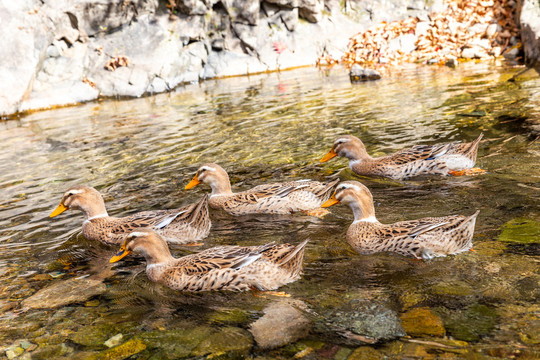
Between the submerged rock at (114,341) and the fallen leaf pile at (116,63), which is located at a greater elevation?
the fallen leaf pile at (116,63)

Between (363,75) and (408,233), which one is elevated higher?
(363,75)

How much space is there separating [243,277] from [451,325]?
225cm

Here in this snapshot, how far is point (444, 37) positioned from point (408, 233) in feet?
73.5

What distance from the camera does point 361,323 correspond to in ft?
14.6

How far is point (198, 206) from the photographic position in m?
7.15

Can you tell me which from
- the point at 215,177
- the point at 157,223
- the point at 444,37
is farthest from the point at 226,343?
the point at 444,37

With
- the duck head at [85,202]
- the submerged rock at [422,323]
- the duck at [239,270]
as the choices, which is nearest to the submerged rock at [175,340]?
the duck at [239,270]

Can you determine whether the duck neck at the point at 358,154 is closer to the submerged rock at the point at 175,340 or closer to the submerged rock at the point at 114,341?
the submerged rock at the point at 175,340

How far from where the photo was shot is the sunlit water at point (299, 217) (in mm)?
4695

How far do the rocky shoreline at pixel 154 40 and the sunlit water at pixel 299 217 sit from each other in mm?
6518

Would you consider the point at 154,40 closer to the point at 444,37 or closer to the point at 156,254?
the point at 444,37

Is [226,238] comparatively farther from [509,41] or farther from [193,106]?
[509,41]

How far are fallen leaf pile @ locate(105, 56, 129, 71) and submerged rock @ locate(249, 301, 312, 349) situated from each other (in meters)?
24.3

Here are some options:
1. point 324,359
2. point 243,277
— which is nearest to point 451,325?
point 324,359
